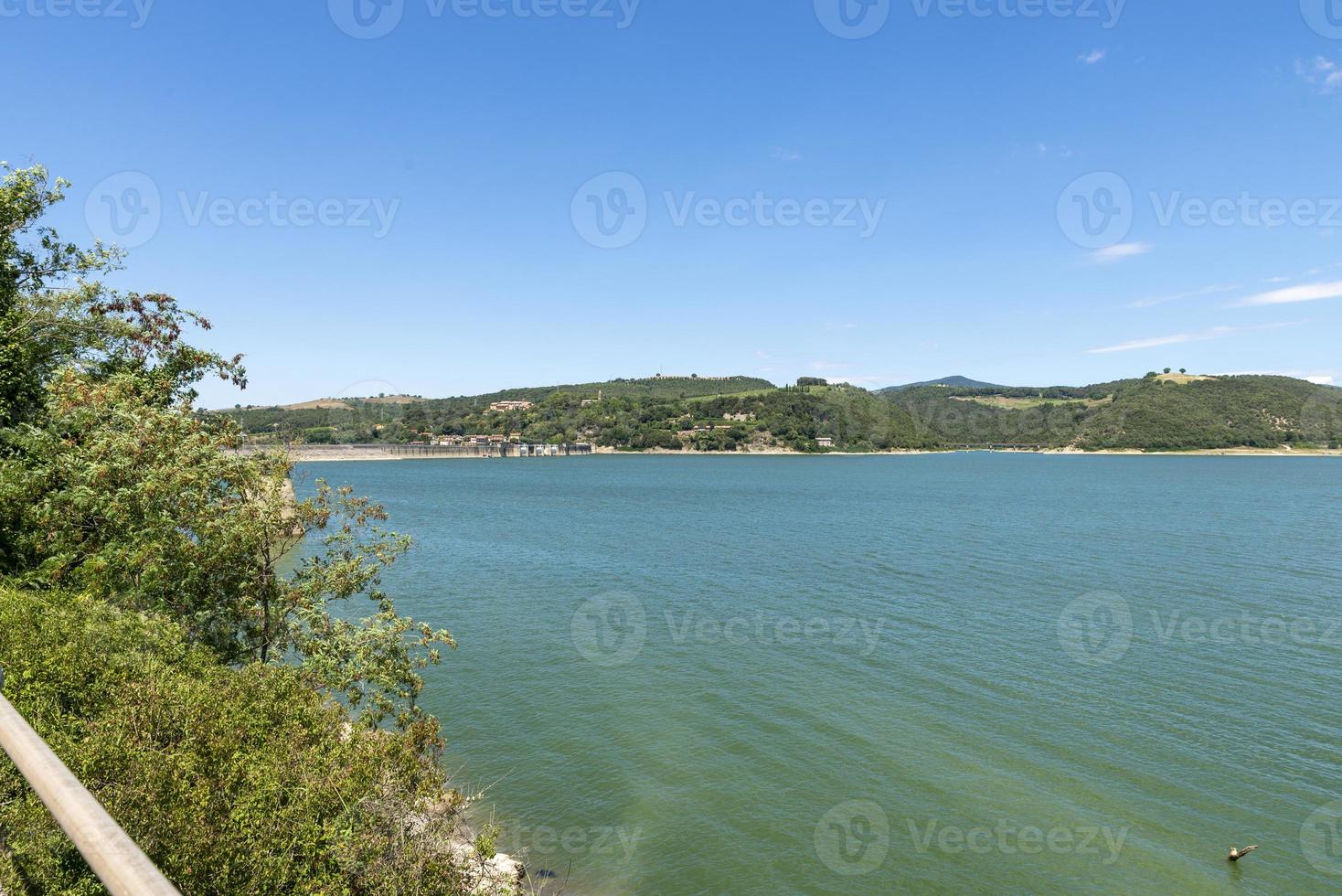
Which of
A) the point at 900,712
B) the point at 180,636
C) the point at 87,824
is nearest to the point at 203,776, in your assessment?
the point at 180,636

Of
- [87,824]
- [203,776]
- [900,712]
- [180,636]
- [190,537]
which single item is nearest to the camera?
[87,824]

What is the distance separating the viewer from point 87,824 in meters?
2.71

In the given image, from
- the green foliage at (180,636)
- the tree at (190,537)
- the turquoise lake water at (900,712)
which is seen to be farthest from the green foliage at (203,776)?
the turquoise lake water at (900,712)

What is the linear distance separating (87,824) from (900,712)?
23404 mm

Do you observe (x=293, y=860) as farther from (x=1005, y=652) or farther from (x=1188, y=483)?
(x=1188, y=483)

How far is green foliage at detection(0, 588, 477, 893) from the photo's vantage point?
747 centimetres

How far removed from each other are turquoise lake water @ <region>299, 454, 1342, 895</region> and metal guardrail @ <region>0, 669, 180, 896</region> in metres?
13.4

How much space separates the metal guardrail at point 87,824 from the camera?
2.43 metres

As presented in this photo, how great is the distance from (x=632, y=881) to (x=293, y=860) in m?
8.20

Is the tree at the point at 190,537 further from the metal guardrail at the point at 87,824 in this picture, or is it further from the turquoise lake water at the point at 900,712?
the metal guardrail at the point at 87,824

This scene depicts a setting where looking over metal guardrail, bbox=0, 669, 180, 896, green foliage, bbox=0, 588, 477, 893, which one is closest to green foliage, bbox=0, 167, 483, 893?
green foliage, bbox=0, 588, 477, 893

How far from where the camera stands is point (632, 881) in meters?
14.5

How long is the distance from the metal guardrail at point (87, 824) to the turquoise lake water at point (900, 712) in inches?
528

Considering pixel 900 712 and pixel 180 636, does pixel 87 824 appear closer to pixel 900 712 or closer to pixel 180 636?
pixel 180 636
